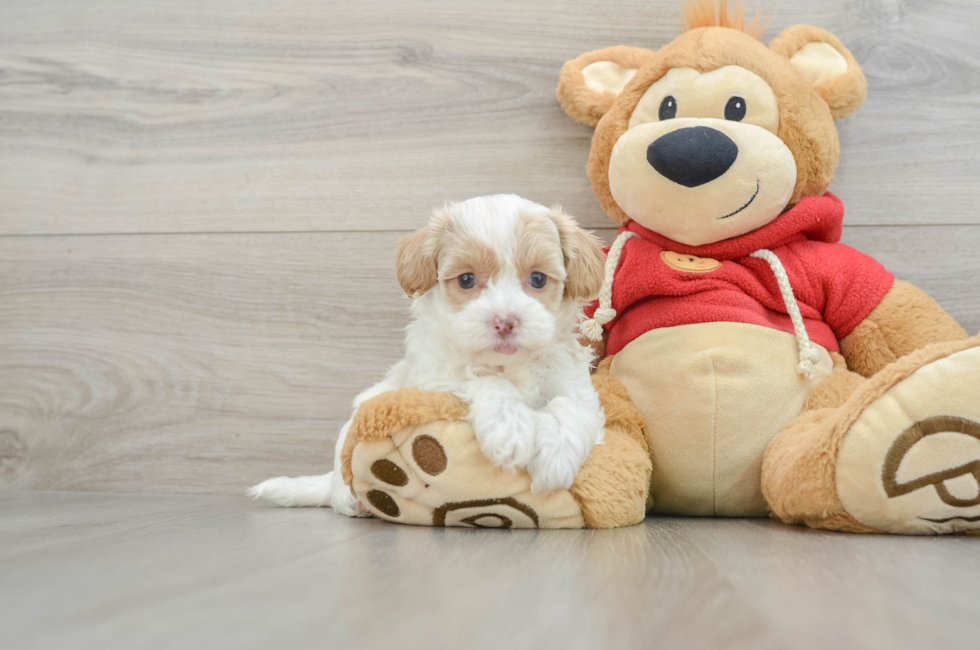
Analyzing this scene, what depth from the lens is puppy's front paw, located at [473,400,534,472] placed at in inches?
34.3

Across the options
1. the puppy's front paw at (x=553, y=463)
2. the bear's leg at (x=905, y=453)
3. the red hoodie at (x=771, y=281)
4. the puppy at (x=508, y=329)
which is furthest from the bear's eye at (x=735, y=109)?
the puppy's front paw at (x=553, y=463)

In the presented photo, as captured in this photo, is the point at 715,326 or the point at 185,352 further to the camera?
the point at 185,352

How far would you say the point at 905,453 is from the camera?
80cm

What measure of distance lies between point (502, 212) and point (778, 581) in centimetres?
62

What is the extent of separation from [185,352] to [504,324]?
3.00ft

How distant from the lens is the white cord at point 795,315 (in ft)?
3.50

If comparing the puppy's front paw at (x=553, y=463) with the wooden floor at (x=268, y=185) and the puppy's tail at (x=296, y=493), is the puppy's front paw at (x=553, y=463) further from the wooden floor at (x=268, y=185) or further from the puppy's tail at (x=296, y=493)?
the wooden floor at (x=268, y=185)

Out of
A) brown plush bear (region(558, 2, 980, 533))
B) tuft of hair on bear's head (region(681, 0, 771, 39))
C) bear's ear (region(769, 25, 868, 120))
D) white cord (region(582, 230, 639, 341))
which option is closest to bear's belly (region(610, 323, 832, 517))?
brown plush bear (region(558, 2, 980, 533))

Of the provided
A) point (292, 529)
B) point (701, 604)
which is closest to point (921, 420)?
point (701, 604)

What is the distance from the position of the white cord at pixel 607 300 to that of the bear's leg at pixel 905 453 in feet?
1.28

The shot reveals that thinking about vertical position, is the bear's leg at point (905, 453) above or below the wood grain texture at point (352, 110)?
below

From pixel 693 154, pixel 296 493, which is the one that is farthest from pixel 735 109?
pixel 296 493

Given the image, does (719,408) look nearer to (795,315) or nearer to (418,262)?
(795,315)

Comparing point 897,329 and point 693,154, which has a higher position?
point 693,154
